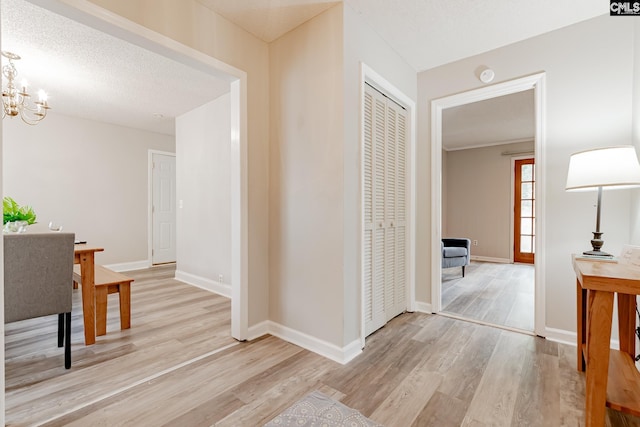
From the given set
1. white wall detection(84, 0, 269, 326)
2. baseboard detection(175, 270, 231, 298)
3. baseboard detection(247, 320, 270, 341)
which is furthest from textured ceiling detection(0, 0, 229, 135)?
baseboard detection(247, 320, 270, 341)

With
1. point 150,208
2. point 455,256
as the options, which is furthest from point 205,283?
point 455,256

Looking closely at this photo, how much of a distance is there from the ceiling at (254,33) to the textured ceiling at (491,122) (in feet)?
4.95

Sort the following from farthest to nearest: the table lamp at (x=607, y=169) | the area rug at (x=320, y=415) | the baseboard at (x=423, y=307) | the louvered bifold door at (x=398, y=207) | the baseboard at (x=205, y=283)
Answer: the baseboard at (x=205, y=283) < the baseboard at (x=423, y=307) < the louvered bifold door at (x=398, y=207) < the table lamp at (x=607, y=169) < the area rug at (x=320, y=415)

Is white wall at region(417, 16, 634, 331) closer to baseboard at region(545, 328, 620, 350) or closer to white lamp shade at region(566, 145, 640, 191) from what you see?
baseboard at region(545, 328, 620, 350)

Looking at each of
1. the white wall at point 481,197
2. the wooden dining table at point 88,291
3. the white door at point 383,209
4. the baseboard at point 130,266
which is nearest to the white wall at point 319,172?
the white door at point 383,209

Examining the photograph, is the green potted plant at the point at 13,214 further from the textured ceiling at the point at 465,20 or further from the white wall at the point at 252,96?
the textured ceiling at the point at 465,20

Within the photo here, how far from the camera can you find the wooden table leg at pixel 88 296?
2.21 meters

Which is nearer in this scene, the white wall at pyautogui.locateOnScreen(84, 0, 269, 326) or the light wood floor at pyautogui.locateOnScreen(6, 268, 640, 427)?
the light wood floor at pyautogui.locateOnScreen(6, 268, 640, 427)

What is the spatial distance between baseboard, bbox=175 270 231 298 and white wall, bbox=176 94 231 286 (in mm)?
31

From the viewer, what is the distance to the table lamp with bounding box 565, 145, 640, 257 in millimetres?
1543

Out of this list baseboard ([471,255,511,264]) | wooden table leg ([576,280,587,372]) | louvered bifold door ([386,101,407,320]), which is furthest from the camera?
baseboard ([471,255,511,264])

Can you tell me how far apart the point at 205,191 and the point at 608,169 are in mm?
3894

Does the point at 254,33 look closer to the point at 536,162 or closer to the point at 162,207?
the point at 536,162

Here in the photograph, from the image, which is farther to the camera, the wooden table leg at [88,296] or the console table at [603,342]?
the wooden table leg at [88,296]
